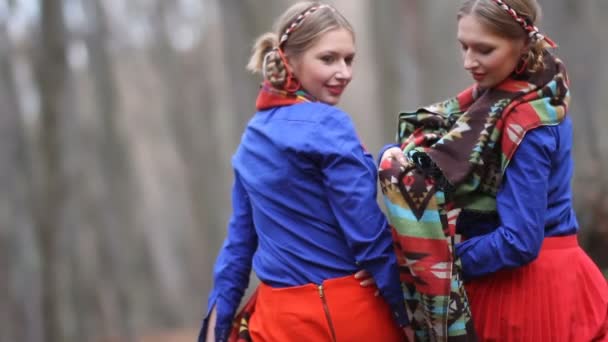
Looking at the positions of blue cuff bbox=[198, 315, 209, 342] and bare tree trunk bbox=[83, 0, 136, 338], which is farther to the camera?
bare tree trunk bbox=[83, 0, 136, 338]

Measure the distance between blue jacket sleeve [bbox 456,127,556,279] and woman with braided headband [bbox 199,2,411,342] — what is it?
1.04ft

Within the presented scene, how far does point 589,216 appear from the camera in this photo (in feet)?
12.1

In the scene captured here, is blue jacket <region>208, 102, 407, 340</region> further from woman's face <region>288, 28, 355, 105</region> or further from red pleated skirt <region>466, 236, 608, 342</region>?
red pleated skirt <region>466, 236, 608, 342</region>

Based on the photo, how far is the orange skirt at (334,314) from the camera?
2312 millimetres

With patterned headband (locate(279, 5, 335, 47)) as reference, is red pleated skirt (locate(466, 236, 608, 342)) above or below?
below

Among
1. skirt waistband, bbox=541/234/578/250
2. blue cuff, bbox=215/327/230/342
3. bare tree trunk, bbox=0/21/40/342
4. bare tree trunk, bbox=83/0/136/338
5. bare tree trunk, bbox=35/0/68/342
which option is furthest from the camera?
bare tree trunk, bbox=83/0/136/338

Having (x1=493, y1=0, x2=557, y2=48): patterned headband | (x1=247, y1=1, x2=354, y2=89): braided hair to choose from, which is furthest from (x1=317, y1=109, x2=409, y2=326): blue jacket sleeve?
(x1=493, y1=0, x2=557, y2=48): patterned headband

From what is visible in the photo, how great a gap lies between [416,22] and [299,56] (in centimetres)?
313

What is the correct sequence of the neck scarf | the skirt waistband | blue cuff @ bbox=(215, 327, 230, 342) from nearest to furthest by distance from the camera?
1. the skirt waistband
2. the neck scarf
3. blue cuff @ bbox=(215, 327, 230, 342)

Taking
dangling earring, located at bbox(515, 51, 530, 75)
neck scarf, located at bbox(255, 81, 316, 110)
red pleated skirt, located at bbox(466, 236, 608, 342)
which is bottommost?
red pleated skirt, located at bbox(466, 236, 608, 342)

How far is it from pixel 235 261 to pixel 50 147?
15.0 ft

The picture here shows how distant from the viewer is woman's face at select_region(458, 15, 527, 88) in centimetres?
229

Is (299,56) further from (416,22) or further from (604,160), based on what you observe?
(416,22)

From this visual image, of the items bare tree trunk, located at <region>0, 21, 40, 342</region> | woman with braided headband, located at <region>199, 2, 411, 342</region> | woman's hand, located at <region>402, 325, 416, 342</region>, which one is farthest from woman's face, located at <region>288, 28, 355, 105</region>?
bare tree trunk, located at <region>0, 21, 40, 342</region>
